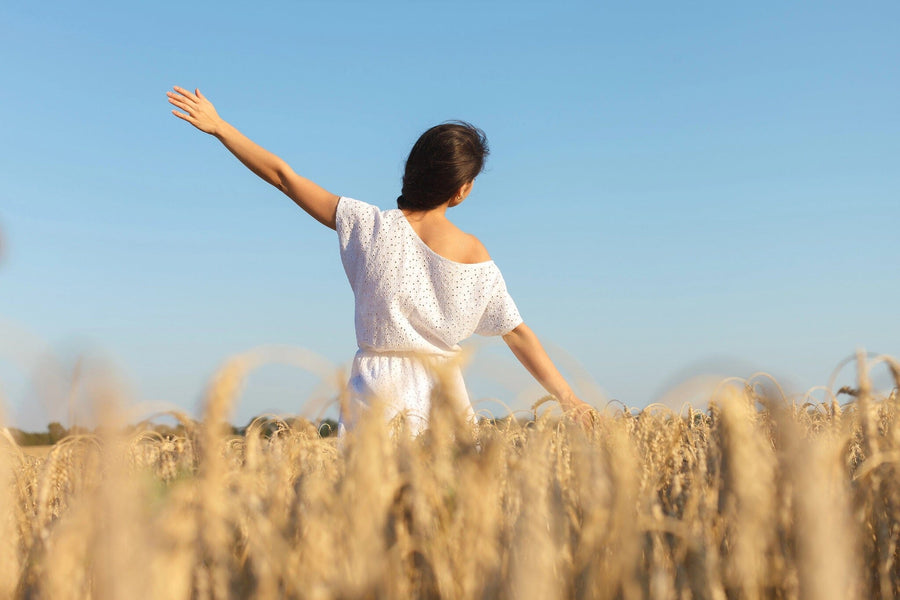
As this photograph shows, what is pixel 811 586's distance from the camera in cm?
82

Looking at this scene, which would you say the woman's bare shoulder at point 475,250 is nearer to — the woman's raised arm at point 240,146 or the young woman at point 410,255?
the young woman at point 410,255

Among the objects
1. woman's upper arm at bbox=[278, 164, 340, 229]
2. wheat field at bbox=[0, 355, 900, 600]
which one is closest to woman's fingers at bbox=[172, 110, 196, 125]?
woman's upper arm at bbox=[278, 164, 340, 229]

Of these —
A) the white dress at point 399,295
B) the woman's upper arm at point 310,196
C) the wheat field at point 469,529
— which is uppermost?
the woman's upper arm at point 310,196

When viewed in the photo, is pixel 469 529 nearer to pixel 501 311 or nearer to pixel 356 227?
pixel 356 227

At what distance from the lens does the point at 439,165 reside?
12.6ft

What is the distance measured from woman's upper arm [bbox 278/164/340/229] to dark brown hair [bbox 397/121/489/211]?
1.41 feet

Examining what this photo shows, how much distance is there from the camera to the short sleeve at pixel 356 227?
12.7ft

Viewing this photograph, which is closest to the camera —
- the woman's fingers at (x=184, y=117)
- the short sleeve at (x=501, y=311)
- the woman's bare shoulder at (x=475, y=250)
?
the woman's fingers at (x=184, y=117)

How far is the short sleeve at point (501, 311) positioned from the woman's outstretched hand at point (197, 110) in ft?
5.67

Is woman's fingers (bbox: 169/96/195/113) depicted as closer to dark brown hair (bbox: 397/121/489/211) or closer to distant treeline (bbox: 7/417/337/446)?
dark brown hair (bbox: 397/121/489/211)

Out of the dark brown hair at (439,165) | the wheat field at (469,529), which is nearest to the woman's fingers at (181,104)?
the dark brown hair at (439,165)

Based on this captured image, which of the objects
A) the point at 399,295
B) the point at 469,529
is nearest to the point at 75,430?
the point at 469,529

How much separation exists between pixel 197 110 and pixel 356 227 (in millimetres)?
978

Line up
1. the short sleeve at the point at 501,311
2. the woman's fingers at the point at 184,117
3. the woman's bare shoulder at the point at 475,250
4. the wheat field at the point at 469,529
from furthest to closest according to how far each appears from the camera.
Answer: the short sleeve at the point at 501,311, the woman's bare shoulder at the point at 475,250, the woman's fingers at the point at 184,117, the wheat field at the point at 469,529
